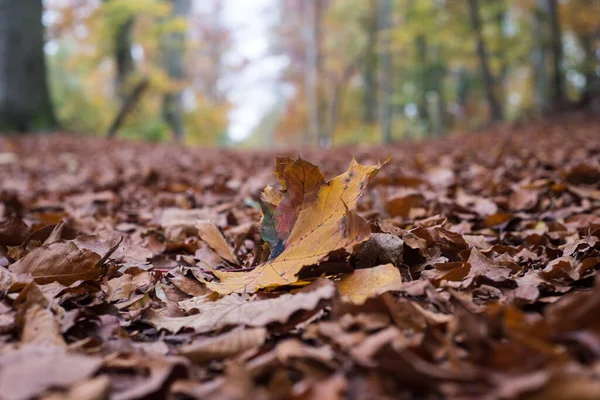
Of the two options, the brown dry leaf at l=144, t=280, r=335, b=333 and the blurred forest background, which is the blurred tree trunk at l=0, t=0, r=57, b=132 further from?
the brown dry leaf at l=144, t=280, r=335, b=333

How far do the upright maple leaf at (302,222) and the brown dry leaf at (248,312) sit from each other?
0.09 metres

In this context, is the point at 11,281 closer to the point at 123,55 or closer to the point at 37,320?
the point at 37,320

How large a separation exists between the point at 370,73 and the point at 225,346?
20952 millimetres

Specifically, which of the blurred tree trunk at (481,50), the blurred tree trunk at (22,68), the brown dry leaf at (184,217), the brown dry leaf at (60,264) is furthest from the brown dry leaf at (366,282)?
the blurred tree trunk at (481,50)

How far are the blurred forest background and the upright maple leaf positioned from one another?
751 centimetres

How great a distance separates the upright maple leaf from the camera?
101 centimetres

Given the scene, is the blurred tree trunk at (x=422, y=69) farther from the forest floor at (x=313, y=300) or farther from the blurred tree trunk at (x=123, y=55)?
the forest floor at (x=313, y=300)

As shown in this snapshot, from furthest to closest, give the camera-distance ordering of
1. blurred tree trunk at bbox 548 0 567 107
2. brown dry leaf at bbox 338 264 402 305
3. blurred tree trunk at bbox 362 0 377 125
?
blurred tree trunk at bbox 362 0 377 125 < blurred tree trunk at bbox 548 0 567 107 < brown dry leaf at bbox 338 264 402 305

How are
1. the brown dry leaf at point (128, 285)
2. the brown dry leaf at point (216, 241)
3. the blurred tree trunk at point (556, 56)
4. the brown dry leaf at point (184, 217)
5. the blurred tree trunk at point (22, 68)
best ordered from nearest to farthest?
the brown dry leaf at point (128, 285) → the brown dry leaf at point (216, 241) → the brown dry leaf at point (184, 217) → the blurred tree trunk at point (22, 68) → the blurred tree trunk at point (556, 56)

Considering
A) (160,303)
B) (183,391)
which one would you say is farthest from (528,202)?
(183,391)

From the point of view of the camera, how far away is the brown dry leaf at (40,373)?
2.06 feet

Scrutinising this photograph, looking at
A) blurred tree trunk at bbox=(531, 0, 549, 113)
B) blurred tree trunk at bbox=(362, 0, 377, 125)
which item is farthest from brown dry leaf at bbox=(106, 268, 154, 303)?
blurred tree trunk at bbox=(362, 0, 377, 125)

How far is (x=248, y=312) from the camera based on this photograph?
88 cm

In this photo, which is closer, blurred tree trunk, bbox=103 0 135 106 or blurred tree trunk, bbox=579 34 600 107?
blurred tree trunk, bbox=579 34 600 107
